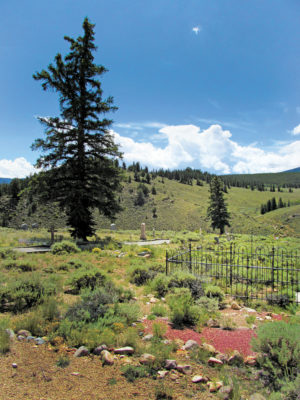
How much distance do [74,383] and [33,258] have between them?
828 centimetres

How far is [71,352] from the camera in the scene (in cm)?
396

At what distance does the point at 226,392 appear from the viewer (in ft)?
10.2

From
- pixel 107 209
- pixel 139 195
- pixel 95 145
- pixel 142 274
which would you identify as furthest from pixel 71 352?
pixel 139 195

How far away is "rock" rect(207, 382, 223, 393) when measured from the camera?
3.19m

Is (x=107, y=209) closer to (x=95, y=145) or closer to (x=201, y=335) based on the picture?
(x=95, y=145)

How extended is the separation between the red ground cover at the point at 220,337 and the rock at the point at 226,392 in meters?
1.20

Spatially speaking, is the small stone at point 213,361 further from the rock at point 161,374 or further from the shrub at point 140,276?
the shrub at point 140,276

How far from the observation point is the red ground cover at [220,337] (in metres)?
4.44

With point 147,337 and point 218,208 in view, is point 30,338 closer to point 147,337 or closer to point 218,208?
point 147,337


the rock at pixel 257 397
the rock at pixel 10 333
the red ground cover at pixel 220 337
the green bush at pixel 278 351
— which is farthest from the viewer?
the red ground cover at pixel 220 337

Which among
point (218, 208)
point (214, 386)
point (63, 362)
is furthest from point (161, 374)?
point (218, 208)

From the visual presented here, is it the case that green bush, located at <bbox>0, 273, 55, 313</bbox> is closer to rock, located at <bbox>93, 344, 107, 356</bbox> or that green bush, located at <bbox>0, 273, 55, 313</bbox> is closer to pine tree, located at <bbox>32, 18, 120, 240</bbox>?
rock, located at <bbox>93, 344, 107, 356</bbox>

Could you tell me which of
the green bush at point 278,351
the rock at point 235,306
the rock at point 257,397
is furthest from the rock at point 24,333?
the rock at point 235,306

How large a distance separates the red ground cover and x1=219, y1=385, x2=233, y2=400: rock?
1195 millimetres
